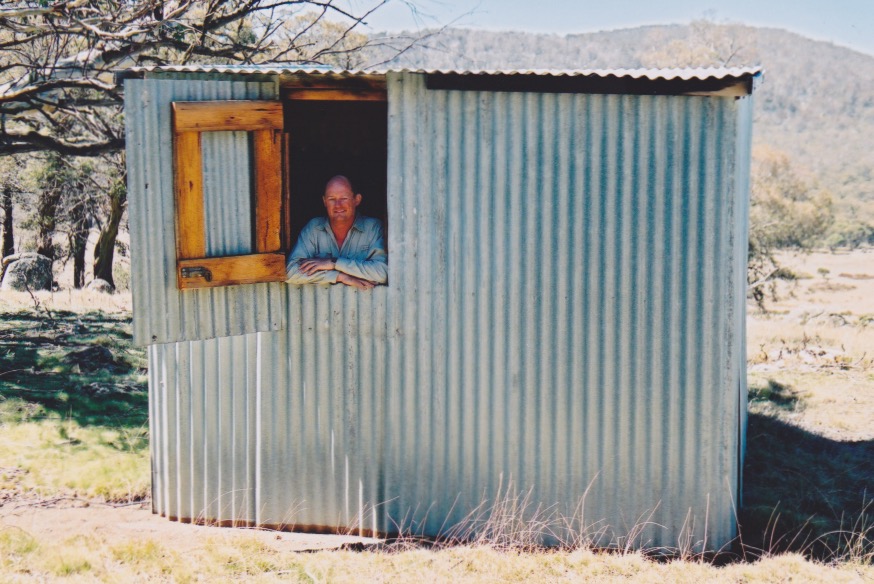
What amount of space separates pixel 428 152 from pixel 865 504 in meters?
4.48

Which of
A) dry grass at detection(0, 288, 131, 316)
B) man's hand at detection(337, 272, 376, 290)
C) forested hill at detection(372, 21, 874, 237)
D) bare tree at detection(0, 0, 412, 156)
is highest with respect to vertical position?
forested hill at detection(372, 21, 874, 237)

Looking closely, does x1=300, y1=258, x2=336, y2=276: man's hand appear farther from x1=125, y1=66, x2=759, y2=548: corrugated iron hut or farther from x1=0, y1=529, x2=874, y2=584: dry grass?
x1=0, y1=529, x2=874, y2=584: dry grass

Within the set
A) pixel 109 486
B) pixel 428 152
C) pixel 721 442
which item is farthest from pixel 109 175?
pixel 721 442

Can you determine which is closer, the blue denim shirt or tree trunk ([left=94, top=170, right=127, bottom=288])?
the blue denim shirt

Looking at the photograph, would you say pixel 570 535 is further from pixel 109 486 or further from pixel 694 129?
pixel 109 486

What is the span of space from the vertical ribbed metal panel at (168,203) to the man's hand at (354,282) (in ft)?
2.14

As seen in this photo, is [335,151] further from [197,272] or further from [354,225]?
[197,272]

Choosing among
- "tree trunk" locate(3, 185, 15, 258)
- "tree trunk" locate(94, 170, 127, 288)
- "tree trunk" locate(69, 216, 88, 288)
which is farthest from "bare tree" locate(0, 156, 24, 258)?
"tree trunk" locate(94, 170, 127, 288)

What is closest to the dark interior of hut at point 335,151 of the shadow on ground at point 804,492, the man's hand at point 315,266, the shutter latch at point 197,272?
the man's hand at point 315,266

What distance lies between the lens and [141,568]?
539cm

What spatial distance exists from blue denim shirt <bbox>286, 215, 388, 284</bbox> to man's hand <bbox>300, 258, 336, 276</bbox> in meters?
0.02

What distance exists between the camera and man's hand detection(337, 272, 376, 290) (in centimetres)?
604

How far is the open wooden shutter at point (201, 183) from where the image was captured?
18.4ft

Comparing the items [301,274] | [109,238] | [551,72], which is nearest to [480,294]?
[301,274]
